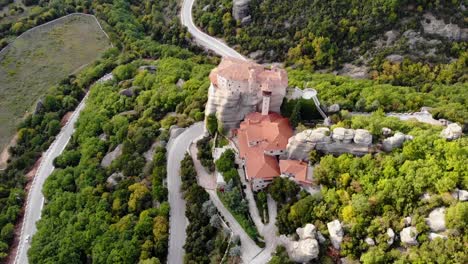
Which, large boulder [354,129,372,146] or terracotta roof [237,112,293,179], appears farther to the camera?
terracotta roof [237,112,293,179]

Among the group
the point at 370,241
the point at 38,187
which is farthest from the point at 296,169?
the point at 38,187

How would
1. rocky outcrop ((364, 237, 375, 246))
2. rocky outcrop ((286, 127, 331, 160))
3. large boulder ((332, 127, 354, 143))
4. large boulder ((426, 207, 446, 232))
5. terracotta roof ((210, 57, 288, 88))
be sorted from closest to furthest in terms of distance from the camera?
→ 1. large boulder ((426, 207, 446, 232))
2. rocky outcrop ((364, 237, 375, 246))
3. large boulder ((332, 127, 354, 143))
4. rocky outcrop ((286, 127, 331, 160))
5. terracotta roof ((210, 57, 288, 88))

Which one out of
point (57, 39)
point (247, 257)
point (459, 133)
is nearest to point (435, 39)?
point (459, 133)

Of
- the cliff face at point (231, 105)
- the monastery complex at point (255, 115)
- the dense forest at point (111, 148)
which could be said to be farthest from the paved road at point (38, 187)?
the cliff face at point (231, 105)

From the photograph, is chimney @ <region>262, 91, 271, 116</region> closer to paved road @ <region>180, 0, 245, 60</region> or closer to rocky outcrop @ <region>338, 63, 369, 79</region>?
rocky outcrop @ <region>338, 63, 369, 79</region>

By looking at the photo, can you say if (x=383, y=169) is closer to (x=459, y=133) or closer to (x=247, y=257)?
(x=459, y=133)

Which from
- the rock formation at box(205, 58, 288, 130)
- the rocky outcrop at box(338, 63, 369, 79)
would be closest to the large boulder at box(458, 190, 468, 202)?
the rock formation at box(205, 58, 288, 130)

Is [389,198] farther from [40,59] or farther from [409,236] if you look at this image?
[40,59]
